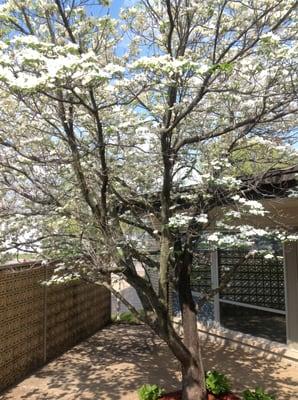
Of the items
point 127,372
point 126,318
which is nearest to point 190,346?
point 127,372

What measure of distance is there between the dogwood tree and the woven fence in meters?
1.21

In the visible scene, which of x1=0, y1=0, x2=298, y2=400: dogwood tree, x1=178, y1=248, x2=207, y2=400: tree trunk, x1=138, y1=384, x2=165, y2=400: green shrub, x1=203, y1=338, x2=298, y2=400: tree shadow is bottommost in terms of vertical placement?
x1=203, y1=338, x2=298, y2=400: tree shadow

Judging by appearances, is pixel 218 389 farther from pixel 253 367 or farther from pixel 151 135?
pixel 151 135

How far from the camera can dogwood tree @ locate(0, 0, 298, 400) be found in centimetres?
446

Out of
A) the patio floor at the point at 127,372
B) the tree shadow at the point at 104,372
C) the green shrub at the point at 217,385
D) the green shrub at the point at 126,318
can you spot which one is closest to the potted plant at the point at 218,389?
the green shrub at the point at 217,385

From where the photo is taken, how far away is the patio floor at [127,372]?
629 centimetres

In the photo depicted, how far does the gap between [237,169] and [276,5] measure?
2.01m

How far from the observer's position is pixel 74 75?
10.8 feet

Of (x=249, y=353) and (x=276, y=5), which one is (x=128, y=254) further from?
(x=249, y=353)

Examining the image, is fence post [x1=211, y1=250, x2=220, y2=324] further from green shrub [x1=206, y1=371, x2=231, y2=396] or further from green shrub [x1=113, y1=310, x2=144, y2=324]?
green shrub [x1=206, y1=371, x2=231, y2=396]

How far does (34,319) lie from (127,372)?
1.76 meters

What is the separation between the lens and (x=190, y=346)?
17.6 ft

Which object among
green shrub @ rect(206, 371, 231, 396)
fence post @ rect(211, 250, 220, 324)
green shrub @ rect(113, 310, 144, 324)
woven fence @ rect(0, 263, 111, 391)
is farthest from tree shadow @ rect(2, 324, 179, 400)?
green shrub @ rect(113, 310, 144, 324)

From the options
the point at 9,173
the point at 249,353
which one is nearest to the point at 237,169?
the point at 9,173
